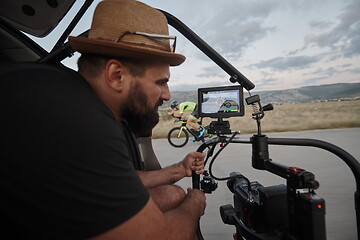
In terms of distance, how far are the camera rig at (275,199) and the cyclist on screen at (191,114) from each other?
18.8 ft

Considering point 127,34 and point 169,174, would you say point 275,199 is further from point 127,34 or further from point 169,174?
point 127,34

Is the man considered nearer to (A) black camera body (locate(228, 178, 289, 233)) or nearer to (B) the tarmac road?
(A) black camera body (locate(228, 178, 289, 233))

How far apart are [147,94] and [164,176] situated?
30.6 inches

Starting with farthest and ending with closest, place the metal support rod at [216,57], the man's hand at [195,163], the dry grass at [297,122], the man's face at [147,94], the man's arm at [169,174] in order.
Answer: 1. the dry grass at [297,122]
2. the man's arm at [169,174]
3. the man's hand at [195,163]
4. the metal support rod at [216,57]
5. the man's face at [147,94]

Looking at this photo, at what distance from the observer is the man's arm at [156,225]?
61 cm

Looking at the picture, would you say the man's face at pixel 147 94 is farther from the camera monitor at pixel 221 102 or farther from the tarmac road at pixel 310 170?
the tarmac road at pixel 310 170

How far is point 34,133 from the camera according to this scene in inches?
23.1

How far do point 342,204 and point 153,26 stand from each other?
2822 mm

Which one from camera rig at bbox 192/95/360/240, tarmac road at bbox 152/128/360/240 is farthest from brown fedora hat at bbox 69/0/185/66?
tarmac road at bbox 152/128/360/240

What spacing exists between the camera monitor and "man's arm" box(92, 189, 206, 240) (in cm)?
65

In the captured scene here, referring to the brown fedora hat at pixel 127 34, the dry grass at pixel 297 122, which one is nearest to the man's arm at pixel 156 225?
the brown fedora hat at pixel 127 34

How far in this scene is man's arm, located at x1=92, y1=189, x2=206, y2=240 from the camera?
0.61 m

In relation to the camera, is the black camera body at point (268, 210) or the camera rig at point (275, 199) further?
the black camera body at point (268, 210)

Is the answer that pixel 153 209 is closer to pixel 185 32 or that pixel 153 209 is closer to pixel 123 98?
pixel 123 98
